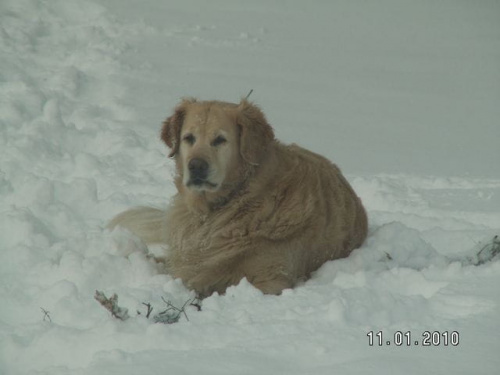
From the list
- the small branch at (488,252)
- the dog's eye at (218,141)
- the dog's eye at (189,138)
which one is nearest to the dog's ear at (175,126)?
the dog's eye at (189,138)

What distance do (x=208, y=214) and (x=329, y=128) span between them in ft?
15.4

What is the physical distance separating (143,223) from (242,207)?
1.24 meters

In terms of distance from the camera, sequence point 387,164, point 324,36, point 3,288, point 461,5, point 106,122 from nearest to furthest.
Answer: point 3,288, point 387,164, point 106,122, point 324,36, point 461,5

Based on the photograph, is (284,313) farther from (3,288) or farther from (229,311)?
(3,288)

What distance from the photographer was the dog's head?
17.4 ft

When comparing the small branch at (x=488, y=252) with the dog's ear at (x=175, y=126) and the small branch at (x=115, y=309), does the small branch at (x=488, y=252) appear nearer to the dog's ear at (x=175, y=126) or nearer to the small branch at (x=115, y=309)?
the dog's ear at (x=175, y=126)

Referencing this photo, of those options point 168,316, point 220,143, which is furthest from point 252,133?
point 168,316

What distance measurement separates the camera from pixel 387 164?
883 centimetres

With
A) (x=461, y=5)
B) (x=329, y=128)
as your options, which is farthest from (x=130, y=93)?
(x=461, y=5)

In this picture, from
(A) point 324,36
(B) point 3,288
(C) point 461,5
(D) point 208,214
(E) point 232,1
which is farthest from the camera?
(C) point 461,5

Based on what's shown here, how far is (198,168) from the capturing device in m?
5.25

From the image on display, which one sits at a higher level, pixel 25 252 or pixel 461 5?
pixel 461 5
